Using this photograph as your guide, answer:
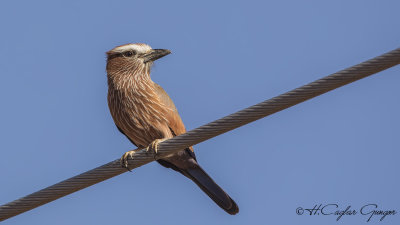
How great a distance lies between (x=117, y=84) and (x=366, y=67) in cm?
375

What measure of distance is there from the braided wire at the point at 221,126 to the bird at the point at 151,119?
1318mm

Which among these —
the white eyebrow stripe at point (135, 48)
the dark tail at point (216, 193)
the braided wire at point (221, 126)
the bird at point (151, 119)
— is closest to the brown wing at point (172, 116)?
the bird at point (151, 119)

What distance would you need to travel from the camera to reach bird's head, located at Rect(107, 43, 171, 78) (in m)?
7.28

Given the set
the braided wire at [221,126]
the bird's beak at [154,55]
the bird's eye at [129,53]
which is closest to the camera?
the braided wire at [221,126]

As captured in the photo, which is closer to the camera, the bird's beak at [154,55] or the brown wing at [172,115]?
the brown wing at [172,115]

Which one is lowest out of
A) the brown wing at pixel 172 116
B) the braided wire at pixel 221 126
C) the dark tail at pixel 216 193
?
the dark tail at pixel 216 193

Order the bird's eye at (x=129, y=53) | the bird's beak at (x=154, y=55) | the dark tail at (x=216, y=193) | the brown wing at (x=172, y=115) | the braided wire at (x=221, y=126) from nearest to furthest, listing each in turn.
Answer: the braided wire at (x=221, y=126), the dark tail at (x=216, y=193), the brown wing at (x=172, y=115), the bird's beak at (x=154, y=55), the bird's eye at (x=129, y=53)

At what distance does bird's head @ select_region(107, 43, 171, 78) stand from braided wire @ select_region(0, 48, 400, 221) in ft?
6.87

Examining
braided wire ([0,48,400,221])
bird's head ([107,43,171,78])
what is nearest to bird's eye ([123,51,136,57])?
bird's head ([107,43,171,78])

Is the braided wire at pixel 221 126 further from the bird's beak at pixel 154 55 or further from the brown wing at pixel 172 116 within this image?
the bird's beak at pixel 154 55

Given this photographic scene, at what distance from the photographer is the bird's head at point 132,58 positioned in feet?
23.9

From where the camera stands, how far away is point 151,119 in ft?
22.0

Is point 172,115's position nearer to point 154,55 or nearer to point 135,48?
point 154,55

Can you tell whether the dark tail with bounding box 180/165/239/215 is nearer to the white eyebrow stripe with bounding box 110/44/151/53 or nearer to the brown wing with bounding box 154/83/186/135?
the brown wing with bounding box 154/83/186/135
